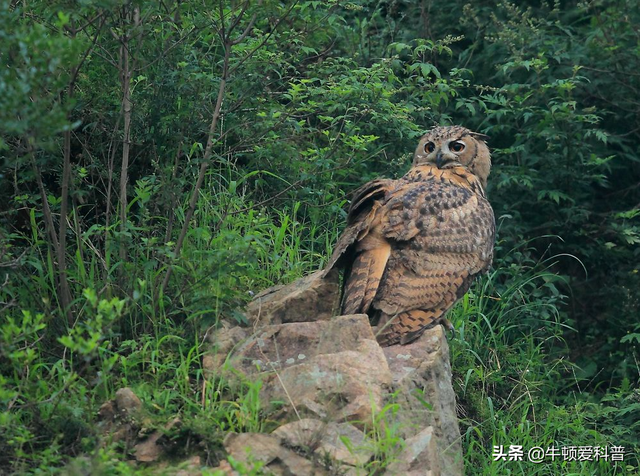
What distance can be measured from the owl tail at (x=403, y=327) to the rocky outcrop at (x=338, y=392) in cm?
6

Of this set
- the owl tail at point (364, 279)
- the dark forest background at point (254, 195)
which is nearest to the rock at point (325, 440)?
the dark forest background at point (254, 195)

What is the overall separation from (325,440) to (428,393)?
0.81 metres

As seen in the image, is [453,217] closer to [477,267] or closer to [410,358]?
[477,267]

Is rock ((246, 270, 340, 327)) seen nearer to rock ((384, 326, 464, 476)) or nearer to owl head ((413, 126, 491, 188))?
rock ((384, 326, 464, 476))

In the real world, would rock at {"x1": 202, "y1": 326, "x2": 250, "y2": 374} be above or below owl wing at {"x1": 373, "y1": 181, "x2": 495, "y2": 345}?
below

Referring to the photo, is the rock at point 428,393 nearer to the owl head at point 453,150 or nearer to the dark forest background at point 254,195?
the dark forest background at point 254,195

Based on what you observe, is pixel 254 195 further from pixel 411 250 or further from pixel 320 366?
pixel 320 366

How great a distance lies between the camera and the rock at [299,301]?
5316mm

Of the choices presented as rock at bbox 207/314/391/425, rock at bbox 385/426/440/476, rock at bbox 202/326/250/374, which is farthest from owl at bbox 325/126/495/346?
rock at bbox 385/426/440/476

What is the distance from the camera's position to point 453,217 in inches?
221

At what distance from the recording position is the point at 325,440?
413cm

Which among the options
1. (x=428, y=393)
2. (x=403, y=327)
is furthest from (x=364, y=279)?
(x=428, y=393)

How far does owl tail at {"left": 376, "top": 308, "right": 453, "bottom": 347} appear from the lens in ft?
17.0

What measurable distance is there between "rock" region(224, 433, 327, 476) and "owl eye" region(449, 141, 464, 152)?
2.58 m
